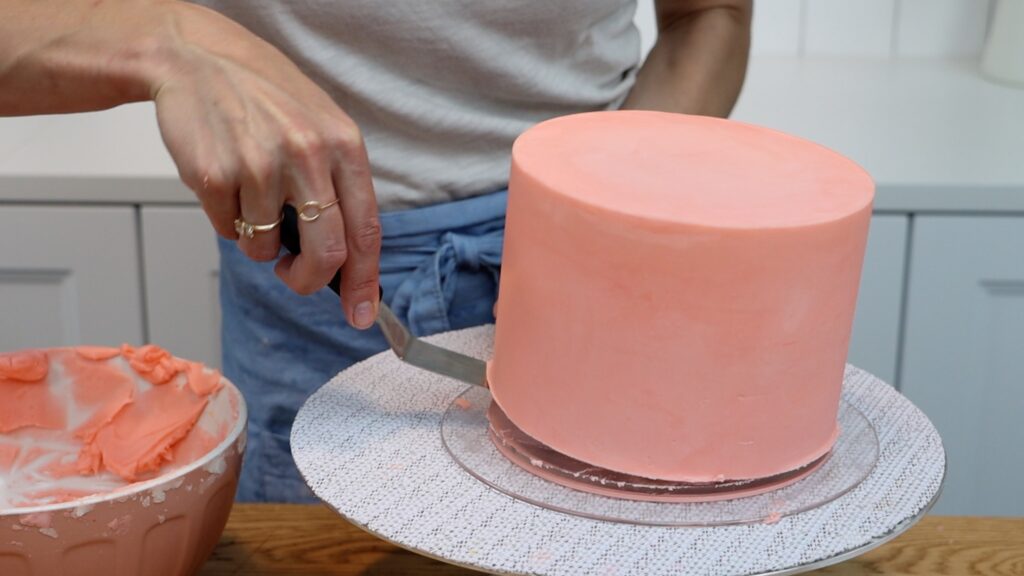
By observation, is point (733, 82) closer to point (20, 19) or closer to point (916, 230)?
point (916, 230)

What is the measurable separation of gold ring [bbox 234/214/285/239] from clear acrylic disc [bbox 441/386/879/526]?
0.48 ft

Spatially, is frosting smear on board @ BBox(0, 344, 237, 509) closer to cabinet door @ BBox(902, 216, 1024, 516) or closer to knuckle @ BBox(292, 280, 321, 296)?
knuckle @ BBox(292, 280, 321, 296)

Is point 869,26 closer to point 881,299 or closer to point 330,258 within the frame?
point 881,299

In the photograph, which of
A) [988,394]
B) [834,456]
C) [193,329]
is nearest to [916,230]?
[988,394]

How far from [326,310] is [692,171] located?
353 mm

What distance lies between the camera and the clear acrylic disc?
57 centimetres

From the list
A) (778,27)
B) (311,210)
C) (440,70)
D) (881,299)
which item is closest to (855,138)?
(881,299)

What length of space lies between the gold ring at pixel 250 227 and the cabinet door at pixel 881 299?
841mm

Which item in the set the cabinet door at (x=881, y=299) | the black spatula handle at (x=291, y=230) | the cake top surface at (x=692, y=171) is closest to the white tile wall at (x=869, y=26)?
the cabinet door at (x=881, y=299)

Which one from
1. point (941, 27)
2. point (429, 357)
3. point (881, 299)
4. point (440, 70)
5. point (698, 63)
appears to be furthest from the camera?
point (941, 27)

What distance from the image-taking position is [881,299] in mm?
1290

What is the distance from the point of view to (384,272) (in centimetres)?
84

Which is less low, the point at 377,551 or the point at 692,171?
the point at 692,171

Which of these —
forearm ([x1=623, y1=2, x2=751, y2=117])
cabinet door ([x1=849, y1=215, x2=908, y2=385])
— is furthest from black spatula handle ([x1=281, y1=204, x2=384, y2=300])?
cabinet door ([x1=849, y1=215, x2=908, y2=385])
